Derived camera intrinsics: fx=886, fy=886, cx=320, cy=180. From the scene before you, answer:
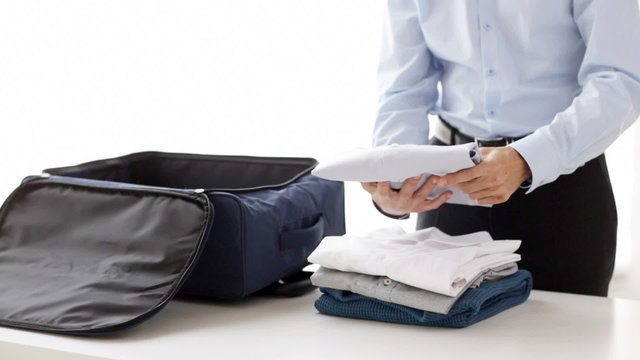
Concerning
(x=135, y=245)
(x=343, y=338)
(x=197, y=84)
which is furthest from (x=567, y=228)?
(x=197, y=84)

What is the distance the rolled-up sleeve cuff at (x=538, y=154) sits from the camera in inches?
55.0

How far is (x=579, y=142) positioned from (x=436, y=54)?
1.16 feet

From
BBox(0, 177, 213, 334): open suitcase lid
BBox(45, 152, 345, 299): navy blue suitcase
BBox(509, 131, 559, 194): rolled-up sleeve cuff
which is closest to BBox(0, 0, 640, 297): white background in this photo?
BBox(45, 152, 345, 299): navy blue suitcase

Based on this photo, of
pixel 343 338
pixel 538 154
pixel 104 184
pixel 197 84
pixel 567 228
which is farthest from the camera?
pixel 197 84

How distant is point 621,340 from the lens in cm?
124

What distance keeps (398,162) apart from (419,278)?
17 cm

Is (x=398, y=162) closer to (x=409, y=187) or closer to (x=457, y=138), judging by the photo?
(x=409, y=187)

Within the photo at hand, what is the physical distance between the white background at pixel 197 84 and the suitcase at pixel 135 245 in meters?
1.29

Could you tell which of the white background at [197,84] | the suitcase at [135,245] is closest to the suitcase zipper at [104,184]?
the suitcase at [135,245]

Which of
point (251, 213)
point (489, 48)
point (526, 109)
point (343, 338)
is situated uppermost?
point (489, 48)

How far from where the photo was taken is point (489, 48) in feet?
5.12

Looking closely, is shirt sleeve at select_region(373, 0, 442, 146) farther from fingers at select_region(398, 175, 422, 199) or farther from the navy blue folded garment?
the navy blue folded garment

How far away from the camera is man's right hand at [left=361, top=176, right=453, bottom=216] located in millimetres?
1405

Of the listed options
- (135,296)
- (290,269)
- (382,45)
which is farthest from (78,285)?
(382,45)
